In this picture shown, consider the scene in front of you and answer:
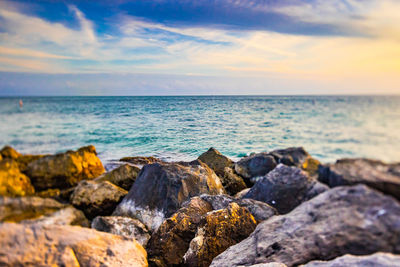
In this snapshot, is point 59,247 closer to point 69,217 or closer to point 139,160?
point 69,217

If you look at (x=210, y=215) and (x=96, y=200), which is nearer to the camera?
(x=210, y=215)

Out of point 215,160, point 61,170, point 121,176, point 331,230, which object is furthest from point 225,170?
point 331,230

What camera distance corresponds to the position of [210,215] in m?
3.27

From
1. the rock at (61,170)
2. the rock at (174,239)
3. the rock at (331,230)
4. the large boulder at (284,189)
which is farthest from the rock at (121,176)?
the rock at (331,230)

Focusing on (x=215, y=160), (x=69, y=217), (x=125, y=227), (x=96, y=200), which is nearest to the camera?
(x=125, y=227)

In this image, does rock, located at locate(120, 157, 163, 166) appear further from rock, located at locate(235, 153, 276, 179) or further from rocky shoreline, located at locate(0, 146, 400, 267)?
rock, located at locate(235, 153, 276, 179)

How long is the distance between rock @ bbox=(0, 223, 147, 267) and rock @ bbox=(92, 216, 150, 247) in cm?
140

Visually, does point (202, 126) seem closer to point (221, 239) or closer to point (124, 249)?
point (221, 239)

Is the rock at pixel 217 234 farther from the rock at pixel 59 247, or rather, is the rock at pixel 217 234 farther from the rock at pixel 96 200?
the rock at pixel 96 200

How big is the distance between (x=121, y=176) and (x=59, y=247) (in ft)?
14.5

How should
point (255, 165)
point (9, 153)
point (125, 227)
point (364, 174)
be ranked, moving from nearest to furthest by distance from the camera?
point (364, 174) → point (125, 227) → point (255, 165) → point (9, 153)

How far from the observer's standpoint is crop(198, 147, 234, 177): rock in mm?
7155

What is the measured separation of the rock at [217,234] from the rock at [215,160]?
12.0 feet

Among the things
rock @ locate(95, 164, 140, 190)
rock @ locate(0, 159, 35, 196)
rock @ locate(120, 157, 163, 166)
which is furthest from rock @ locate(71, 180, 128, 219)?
rock @ locate(120, 157, 163, 166)
